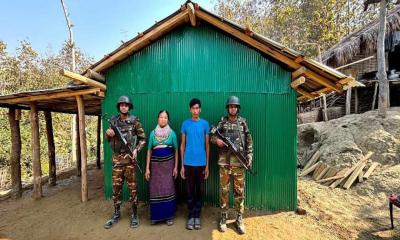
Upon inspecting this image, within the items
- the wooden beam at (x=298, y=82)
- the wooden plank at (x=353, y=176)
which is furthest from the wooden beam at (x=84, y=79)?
the wooden plank at (x=353, y=176)

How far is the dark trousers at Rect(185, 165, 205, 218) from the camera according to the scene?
430 cm

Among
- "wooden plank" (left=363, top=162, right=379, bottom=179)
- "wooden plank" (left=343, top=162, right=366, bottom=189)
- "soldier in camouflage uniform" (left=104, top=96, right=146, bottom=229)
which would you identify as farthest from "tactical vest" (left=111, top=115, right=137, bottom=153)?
"wooden plank" (left=363, top=162, right=379, bottom=179)

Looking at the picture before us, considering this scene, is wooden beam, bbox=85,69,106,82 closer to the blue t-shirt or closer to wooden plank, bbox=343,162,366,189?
the blue t-shirt

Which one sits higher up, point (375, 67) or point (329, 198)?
point (375, 67)

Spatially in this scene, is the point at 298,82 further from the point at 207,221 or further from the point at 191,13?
the point at 207,221

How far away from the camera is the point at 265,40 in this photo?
15.0 feet

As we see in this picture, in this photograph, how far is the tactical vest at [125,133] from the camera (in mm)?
4422

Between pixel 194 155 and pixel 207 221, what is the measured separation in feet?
4.18

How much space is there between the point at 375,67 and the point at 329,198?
9013 mm

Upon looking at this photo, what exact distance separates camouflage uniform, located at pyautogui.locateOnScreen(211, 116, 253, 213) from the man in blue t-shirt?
0.22 m

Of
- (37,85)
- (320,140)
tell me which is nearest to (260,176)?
(320,140)

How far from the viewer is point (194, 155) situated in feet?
13.9

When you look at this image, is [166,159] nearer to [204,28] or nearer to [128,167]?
[128,167]

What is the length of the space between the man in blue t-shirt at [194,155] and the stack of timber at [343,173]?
14.2 ft
